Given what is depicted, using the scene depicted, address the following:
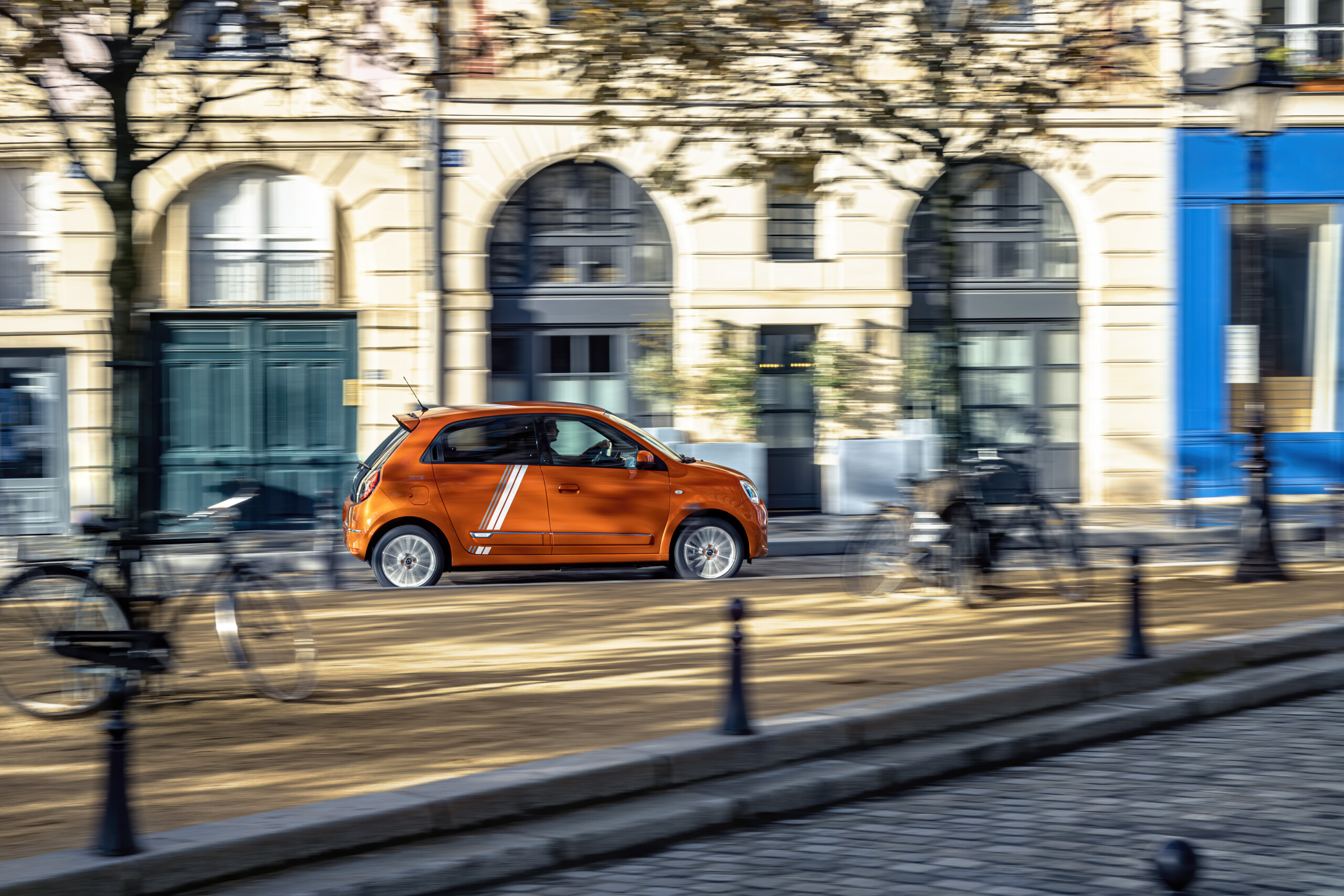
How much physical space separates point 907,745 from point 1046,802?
806 millimetres

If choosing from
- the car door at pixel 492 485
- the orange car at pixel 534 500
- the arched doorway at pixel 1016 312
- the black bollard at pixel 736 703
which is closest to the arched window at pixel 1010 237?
the arched doorway at pixel 1016 312

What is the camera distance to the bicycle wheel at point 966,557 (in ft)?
33.9

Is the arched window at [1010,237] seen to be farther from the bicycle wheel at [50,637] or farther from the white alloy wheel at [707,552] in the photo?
the bicycle wheel at [50,637]

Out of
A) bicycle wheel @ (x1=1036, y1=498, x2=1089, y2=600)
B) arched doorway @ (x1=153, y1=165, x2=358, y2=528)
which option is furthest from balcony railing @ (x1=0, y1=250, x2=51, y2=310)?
bicycle wheel @ (x1=1036, y1=498, x2=1089, y2=600)

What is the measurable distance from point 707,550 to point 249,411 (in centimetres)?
821

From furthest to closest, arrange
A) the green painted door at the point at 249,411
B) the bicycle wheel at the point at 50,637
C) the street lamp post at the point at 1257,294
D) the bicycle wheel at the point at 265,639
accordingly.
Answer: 1. the green painted door at the point at 249,411
2. the street lamp post at the point at 1257,294
3. the bicycle wheel at the point at 265,639
4. the bicycle wheel at the point at 50,637

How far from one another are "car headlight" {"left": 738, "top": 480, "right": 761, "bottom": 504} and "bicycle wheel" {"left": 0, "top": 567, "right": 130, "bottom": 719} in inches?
255

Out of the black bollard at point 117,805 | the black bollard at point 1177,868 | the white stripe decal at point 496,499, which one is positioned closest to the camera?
the black bollard at point 1177,868

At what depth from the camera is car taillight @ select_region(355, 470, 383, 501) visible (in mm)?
11992

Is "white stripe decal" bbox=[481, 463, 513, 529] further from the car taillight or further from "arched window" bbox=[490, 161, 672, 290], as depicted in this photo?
"arched window" bbox=[490, 161, 672, 290]

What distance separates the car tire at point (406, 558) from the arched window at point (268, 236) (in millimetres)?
7083

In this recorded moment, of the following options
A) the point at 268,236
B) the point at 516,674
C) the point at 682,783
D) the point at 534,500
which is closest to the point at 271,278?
the point at 268,236

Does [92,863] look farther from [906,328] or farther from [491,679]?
[906,328]

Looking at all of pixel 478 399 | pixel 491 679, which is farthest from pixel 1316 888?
pixel 478 399
